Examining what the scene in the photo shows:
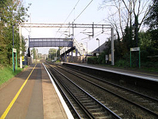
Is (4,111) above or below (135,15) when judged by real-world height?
below

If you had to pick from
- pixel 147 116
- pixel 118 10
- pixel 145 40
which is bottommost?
pixel 147 116

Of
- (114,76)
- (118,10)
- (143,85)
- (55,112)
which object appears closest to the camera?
(55,112)

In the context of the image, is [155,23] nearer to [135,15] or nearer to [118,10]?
[135,15]

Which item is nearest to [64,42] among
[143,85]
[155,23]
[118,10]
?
[118,10]

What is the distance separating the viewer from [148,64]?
20609 millimetres

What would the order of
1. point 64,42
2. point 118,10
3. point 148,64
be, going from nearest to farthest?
point 148,64 < point 118,10 < point 64,42

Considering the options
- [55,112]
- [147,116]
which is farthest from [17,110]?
[147,116]

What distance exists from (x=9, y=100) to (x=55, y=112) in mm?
2794

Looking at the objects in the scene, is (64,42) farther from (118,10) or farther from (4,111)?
(4,111)

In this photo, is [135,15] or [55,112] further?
[135,15]

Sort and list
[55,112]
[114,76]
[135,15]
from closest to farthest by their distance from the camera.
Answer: [55,112]
[114,76]
[135,15]

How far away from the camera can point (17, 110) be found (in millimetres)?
5523

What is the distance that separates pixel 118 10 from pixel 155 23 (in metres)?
14.1

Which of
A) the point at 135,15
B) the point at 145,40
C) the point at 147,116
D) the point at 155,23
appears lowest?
the point at 147,116
